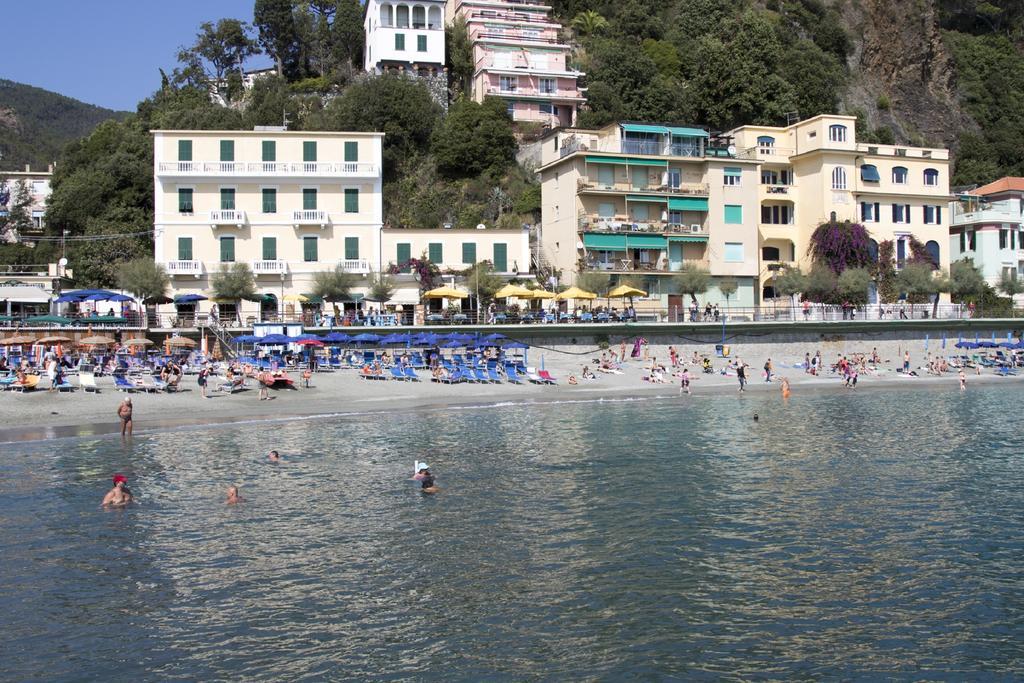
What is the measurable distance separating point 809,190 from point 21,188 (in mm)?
56061

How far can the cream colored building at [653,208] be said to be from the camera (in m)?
54.0

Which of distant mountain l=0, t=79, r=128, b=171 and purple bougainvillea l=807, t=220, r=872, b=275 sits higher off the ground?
distant mountain l=0, t=79, r=128, b=171

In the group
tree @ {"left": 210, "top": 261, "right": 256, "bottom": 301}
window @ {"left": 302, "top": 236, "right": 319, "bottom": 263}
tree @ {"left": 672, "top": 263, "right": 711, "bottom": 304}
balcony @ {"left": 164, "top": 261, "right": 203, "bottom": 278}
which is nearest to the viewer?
tree @ {"left": 210, "top": 261, "right": 256, "bottom": 301}

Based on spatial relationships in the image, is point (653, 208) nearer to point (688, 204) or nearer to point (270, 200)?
point (688, 204)

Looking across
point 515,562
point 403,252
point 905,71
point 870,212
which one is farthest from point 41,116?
point 515,562

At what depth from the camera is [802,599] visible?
13.2 meters

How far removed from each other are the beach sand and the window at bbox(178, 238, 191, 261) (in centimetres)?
1453

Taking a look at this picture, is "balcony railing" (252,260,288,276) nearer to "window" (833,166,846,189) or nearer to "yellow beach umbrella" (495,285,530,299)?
"yellow beach umbrella" (495,285,530,299)

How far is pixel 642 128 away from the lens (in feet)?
182

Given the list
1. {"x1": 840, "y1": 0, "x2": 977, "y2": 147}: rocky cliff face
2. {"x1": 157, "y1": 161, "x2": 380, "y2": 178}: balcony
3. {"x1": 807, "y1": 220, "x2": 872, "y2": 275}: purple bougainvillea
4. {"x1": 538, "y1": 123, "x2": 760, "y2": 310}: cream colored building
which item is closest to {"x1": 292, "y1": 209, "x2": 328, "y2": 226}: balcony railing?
{"x1": 157, "y1": 161, "x2": 380, "y2": 178}: balcony

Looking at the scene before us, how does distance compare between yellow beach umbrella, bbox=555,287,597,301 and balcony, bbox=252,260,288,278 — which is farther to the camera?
balcony, bbox=252,260,288,278

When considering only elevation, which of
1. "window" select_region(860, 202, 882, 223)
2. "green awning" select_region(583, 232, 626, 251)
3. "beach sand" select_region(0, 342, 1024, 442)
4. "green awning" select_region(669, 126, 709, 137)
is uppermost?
"green awning" select_region(669, 126, 709, 137)

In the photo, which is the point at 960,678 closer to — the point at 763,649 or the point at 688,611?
the point at 763,649

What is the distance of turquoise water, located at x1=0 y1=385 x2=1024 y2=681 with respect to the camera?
37.3 feet
